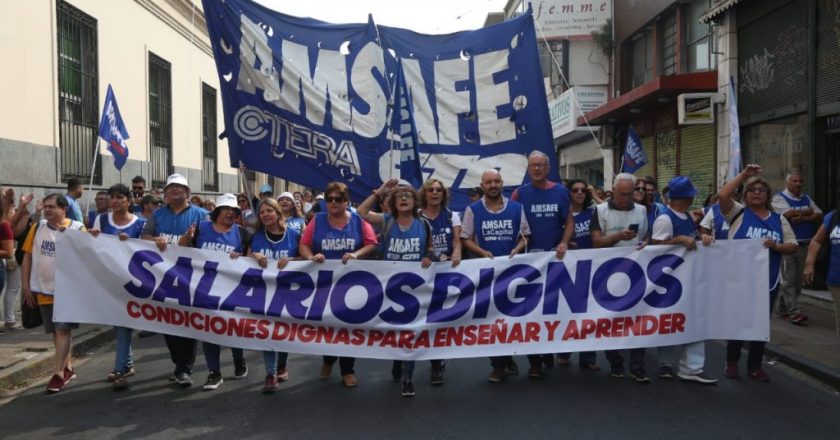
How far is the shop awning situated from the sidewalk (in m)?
6.37

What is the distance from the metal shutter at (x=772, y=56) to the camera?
11648mm

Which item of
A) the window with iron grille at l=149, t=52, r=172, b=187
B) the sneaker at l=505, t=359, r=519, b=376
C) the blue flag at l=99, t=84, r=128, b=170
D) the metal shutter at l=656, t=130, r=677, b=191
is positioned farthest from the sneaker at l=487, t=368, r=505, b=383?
the window with iron grille at l=149, t=52, r=172, b=187

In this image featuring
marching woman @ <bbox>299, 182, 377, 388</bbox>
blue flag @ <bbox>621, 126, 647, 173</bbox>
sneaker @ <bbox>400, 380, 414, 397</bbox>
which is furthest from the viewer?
blue flag @ <bbox>621, 126, 647, 173</bbox>

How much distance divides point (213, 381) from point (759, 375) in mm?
4617

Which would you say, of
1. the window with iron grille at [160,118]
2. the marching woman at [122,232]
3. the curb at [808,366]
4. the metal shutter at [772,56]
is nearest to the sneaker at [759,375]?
the curb at [808,366]

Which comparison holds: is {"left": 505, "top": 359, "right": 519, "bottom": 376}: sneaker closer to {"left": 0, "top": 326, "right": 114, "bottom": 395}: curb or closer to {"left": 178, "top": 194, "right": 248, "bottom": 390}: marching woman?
{"left": 178, "top": 194, "right": 248, "bottom": 390}: marching woman

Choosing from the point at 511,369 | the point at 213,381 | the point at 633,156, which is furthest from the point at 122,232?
the point at 633,156

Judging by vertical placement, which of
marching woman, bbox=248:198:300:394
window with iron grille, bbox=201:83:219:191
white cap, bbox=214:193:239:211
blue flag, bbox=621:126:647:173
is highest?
window with iron grille, bbox=201:83:219:191

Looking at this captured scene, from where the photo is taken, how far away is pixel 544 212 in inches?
254

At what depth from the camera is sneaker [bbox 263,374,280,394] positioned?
Result: 599 cm

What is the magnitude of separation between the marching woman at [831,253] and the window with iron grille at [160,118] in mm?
13610

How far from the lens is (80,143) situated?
13.0m

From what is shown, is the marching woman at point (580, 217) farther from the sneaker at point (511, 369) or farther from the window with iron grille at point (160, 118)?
the window with iron grille at point (160, 118)

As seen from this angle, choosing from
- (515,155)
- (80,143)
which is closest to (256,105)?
(515,155)
